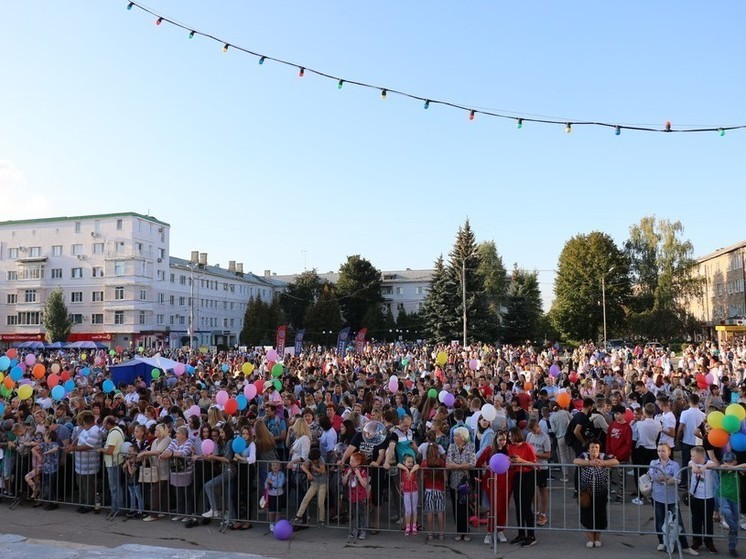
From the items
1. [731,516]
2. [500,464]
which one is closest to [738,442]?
[731,516]

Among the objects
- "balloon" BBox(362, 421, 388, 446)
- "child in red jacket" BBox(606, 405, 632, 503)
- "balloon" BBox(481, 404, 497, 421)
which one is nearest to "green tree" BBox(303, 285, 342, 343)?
"balloon" BBox(481, 404, 497, 421)

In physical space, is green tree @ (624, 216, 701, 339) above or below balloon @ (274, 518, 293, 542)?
above

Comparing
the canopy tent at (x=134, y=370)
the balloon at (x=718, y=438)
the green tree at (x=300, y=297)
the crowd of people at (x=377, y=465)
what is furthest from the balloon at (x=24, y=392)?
the green tree at (x=300, y=297)

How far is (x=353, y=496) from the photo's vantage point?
28.3ft

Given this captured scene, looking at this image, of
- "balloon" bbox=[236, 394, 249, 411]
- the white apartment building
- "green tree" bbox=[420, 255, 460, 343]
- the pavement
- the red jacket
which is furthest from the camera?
the white apartment building

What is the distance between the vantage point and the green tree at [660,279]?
2250 inches

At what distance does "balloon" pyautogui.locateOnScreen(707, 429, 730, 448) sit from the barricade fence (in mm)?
659

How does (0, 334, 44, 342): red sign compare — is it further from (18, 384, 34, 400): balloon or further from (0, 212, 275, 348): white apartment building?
(18, 384, 34, 400): balloon

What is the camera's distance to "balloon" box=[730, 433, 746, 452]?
26.7 ft

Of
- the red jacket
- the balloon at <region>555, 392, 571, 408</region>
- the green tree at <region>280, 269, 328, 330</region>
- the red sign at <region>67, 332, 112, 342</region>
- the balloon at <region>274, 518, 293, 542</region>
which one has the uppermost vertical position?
the green tree at <region>280, 269, 328, 330</region>

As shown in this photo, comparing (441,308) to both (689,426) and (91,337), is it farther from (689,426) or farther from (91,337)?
(689,426)

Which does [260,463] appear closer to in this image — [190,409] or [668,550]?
[190,409]

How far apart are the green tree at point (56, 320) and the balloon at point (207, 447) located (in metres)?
59.5

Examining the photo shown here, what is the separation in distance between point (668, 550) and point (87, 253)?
69.4 metres
